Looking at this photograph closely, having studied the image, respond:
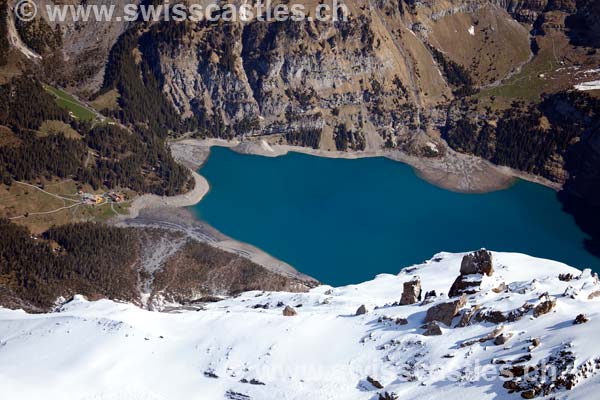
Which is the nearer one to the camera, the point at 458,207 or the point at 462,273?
the point at 462,273

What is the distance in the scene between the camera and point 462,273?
90562mm

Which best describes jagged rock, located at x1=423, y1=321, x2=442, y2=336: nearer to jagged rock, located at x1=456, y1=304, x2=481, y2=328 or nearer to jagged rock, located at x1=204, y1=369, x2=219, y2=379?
jagged rock, located at x1=456, y1=304, x2=481, y2=328

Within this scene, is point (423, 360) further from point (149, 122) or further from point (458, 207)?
point (149, 122)

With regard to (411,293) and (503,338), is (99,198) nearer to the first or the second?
(411,293)

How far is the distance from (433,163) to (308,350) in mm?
121441

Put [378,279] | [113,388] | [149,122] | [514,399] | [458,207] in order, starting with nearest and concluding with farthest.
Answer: [514,399] < [113,388] < [378,279] < [458,207] < [149,122]

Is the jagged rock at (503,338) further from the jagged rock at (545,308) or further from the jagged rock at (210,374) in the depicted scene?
the jagged rock at (210,374)

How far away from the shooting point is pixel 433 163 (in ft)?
640

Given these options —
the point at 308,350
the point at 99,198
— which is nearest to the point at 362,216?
the point at 99,198

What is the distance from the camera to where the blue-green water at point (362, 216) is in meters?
146

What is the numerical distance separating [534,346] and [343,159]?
12817cm

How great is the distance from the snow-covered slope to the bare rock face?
805mm

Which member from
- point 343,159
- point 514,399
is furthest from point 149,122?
point 514,399

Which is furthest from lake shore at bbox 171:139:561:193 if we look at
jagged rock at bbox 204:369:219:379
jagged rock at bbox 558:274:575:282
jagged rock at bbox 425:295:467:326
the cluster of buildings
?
jagged rock at bbox 204:369:219:379
